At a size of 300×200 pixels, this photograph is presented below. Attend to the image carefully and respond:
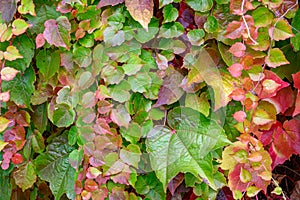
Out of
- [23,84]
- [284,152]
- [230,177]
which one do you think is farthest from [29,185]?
[284,152]

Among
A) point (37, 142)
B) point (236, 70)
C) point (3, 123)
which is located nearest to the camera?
point (236, 70)

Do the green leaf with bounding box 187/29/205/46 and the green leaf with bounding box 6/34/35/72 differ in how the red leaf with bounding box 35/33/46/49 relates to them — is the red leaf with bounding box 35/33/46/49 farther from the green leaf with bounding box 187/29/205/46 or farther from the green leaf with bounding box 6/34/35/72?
the green leaf with bounding box 187/29/205/46

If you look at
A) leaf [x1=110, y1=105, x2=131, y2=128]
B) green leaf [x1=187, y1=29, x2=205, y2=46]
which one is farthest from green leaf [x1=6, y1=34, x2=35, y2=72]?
green leaf [x1=187, y1=29, x2=205, y2=46]

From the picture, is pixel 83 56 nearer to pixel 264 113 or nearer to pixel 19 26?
pixel 19 26

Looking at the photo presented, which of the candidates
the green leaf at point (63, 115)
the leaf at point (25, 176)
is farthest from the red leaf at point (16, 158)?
the green leaf at point (63, 115)

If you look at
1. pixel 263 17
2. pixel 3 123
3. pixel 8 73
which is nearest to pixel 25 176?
pixel 3 123

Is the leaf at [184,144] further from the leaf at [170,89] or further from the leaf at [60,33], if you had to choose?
the leaf at [60,33]

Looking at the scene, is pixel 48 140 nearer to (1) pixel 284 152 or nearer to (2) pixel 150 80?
(2) pixel 150 80
